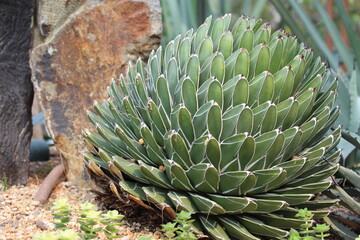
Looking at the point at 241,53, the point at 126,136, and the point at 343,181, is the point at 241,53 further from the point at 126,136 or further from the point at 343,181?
the point at 343,181

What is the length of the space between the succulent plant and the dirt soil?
0.41 feet

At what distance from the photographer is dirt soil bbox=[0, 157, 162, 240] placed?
1.89m

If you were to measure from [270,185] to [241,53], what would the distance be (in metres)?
0.47

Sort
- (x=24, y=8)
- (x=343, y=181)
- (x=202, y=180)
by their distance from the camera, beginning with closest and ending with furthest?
(x=202, y=180), (x=343, y=181), (x=24, y=8)

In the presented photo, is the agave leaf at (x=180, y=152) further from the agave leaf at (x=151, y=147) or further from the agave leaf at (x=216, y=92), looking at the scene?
the agave leaf at (x=216, y=92)

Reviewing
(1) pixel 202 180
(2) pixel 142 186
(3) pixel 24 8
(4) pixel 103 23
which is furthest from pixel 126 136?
(3) pixel 24 8

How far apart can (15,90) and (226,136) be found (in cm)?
122

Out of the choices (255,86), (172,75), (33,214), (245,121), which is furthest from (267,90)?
(33,214)

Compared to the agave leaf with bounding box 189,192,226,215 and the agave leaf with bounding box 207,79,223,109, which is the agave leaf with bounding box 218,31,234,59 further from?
the agave leaf with bounding box 189,192,226,215

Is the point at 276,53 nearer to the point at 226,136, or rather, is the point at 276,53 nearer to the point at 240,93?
the point at 240,93

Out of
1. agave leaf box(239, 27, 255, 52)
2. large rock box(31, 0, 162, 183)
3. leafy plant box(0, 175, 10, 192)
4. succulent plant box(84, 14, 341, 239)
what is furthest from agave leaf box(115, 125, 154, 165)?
leafy plant box(0, 175, 10, 192)

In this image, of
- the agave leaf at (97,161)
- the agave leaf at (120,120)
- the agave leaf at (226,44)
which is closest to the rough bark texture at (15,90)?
the agave leaf at (97,161)

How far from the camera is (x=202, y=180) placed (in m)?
1.84

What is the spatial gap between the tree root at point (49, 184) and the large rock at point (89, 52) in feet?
0.42
